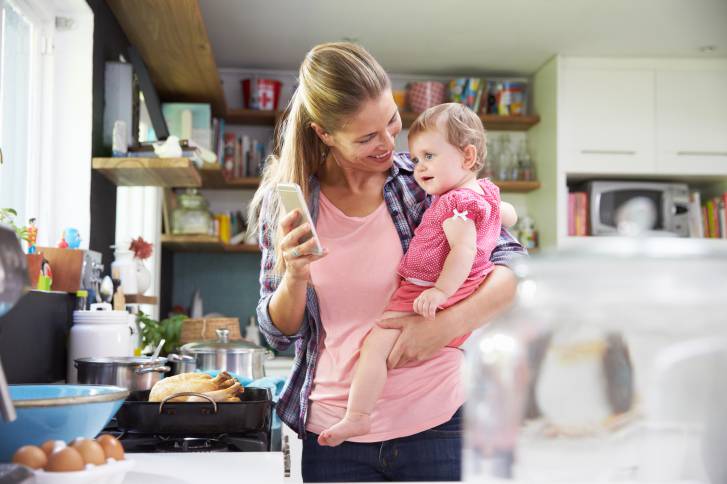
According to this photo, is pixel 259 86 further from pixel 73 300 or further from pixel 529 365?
pixel 529 365

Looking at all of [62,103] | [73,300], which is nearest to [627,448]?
[73,300]

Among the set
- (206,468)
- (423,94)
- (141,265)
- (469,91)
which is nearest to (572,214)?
(469,91)

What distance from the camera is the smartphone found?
4.17 ft

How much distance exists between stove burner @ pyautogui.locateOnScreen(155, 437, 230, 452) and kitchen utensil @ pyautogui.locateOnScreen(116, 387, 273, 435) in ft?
0.05

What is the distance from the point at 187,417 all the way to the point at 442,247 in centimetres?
60

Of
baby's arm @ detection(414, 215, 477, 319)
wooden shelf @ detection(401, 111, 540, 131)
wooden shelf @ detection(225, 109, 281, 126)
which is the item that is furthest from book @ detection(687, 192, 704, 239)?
baby's arm @ detection(414, 215, 477, 319)

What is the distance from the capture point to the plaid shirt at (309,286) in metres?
1.53

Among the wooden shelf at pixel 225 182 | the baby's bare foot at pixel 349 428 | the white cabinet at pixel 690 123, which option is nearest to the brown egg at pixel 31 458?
the baby's bare foot at pixel 349 428

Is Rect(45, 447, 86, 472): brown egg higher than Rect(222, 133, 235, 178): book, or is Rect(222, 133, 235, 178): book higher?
Rect(222, 133, 235, 178): book

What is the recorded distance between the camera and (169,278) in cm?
516

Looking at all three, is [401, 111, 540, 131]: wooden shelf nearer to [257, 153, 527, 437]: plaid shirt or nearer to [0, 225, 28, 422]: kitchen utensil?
[257, 153, 527, 437]: plaid shirt

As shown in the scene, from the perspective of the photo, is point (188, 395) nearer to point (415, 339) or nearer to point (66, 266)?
point (415, 339)

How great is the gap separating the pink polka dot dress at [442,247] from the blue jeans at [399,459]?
196 millimetres

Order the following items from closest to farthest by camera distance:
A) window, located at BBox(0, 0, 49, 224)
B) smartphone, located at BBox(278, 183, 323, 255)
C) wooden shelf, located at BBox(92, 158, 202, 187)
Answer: smartphone, located at BBox(278, 183, 323, 255)
window, located at BBox(0, 0, 49, 224)
wooden shelf, located at BBox(92, 158, 202, 187)
